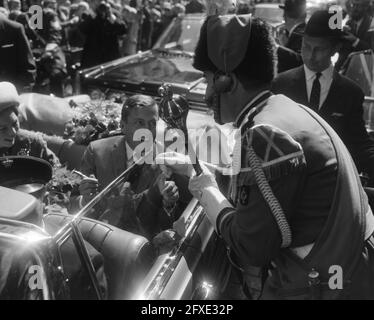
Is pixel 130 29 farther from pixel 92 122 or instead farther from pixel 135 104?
pixel 135 104

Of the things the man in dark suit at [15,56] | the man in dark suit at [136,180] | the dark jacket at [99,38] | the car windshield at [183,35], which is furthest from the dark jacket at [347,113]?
the dark jacket at [99,38]

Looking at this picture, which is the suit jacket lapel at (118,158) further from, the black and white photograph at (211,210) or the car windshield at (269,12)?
the car windshield at (269,12)

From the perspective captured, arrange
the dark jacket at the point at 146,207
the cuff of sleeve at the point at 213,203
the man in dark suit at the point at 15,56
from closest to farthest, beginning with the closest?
the cuff of sleeve at the point at 213,203, the dark jacket at the point at 146,207, the man in dark suit at the point at 15,56

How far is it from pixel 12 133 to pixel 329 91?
7.07ft

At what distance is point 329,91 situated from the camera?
3527mm

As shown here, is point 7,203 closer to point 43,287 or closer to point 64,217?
point 43,287

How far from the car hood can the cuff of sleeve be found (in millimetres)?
3795

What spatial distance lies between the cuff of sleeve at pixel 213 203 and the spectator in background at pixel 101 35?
6461 mm

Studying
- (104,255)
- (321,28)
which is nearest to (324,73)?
(321,28)

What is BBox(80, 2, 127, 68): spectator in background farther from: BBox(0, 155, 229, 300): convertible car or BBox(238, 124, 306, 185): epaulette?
BBox(238, 124, 306, 185): epaulette

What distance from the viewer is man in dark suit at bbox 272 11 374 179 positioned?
3.36 m

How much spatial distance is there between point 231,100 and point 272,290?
0.76m

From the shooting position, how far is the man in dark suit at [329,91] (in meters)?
3.36

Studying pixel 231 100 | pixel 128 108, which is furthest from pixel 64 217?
pixel 128 108
